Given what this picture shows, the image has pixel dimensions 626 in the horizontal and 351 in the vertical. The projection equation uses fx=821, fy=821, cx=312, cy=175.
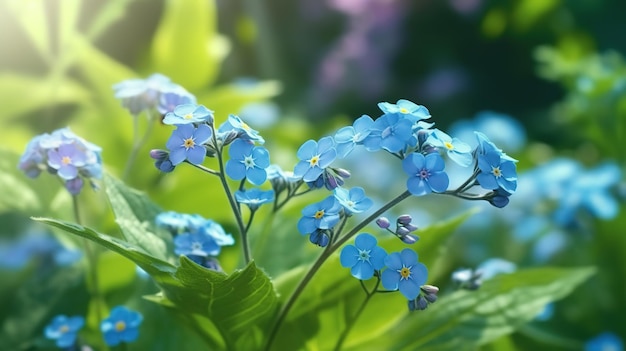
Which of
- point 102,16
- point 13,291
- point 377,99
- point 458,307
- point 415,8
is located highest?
point 415,8

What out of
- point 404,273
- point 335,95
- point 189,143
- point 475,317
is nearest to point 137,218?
point 189,143

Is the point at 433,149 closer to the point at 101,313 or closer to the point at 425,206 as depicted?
the point at 101,313

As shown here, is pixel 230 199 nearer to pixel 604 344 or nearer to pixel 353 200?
pixel 353 200

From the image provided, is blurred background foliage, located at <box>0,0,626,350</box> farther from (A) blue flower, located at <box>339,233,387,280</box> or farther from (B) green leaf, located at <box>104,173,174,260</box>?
(A) blue flower, located at <box>339,233,387,280</box>

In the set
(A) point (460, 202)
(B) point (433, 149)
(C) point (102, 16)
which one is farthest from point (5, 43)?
(B) point (433, 149)

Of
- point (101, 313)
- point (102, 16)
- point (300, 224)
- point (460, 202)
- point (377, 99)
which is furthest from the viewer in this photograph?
point (377, 99)

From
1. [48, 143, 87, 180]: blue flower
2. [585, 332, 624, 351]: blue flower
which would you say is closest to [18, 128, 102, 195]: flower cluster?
[48, 143, 87, 180]: blue flower
